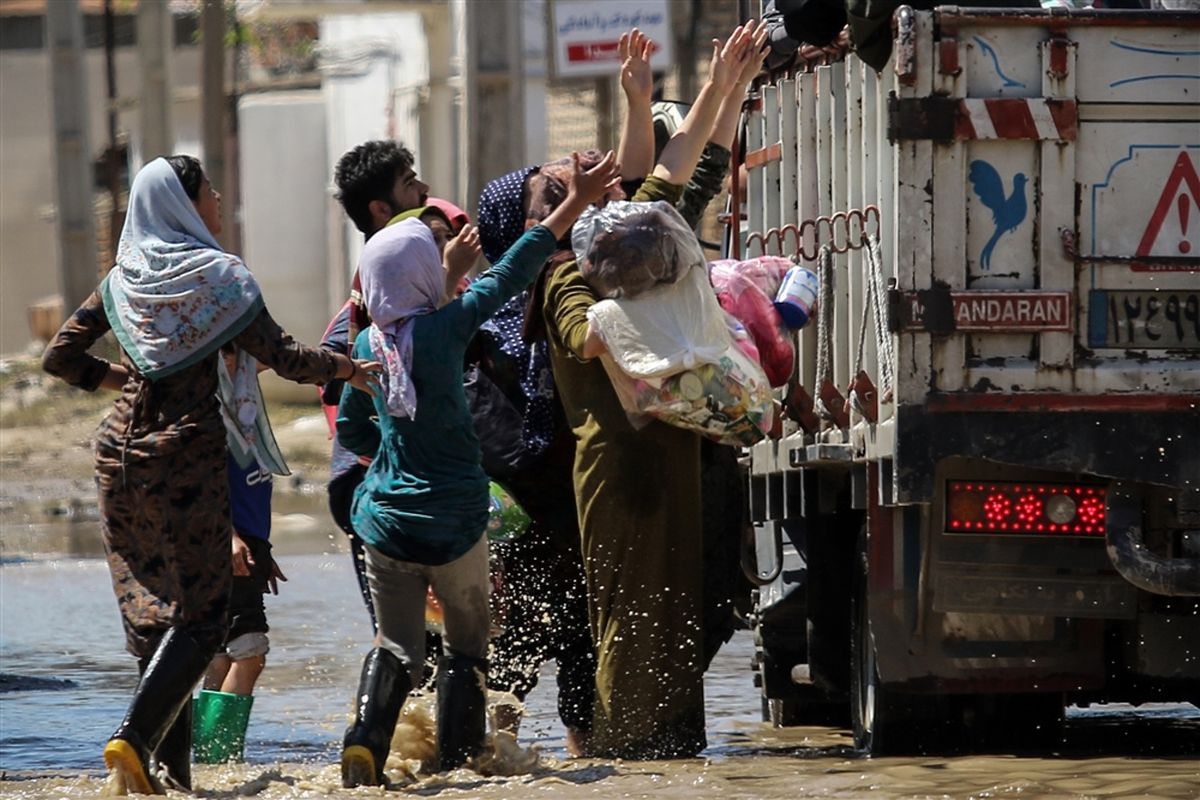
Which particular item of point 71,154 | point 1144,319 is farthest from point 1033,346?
point 71,154

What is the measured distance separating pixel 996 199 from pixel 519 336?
5.86 ft

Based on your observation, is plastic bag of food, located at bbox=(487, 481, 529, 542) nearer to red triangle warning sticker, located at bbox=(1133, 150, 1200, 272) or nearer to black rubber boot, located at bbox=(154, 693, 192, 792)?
black rubber boot, located at bbox=(154, 693, 192, 792)

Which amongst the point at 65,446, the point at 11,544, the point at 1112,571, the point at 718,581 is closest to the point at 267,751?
the point at 718,581

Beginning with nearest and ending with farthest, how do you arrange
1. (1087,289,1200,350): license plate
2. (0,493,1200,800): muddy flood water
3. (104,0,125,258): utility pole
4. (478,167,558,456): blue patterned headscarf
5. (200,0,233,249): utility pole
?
(1087,289,1200,350): license plate
(0,493,1200,800): muddy flood water
(478,167,558,456): blue patterned headscarf
(200,0,233,249): utility pole
(104,0,125,258): utility pole

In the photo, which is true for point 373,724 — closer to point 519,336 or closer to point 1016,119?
point 519,336

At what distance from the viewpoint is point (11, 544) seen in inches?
630

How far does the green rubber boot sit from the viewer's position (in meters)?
7.02

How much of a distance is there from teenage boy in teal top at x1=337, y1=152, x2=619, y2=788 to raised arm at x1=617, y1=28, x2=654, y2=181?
475mm

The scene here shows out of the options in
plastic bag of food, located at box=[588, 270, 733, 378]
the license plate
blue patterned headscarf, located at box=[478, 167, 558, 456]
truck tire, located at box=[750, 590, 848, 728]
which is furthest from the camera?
truck tire, located at box=[750, 590, 848, 728]

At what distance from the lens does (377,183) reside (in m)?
7.38

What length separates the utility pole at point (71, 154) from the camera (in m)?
24.5

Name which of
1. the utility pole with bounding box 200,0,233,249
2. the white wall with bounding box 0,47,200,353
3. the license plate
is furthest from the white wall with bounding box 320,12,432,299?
the license plate

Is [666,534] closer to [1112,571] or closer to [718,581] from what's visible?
[718,581]

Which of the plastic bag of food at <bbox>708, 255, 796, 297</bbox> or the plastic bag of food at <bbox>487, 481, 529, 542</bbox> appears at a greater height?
the plastic bag of food at <bbox>708, 255, 796, 297</bbox>
